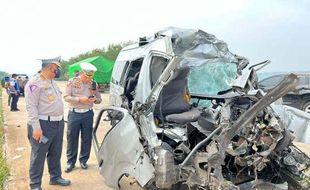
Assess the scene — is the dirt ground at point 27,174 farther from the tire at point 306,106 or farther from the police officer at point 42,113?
the tire at point 306,106

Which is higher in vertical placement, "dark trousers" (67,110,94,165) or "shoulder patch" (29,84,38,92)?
"shoulder patch" (29,84,38,92)

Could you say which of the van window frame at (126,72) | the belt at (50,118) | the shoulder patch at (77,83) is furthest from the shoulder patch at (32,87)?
the van window frame at (126,72)

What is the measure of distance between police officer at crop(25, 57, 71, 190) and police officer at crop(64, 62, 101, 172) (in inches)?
36.2

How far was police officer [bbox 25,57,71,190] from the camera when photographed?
5043 mm

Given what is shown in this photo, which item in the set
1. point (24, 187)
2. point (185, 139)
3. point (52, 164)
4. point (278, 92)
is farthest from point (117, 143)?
point (278, 92)

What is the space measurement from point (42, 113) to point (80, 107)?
4.08 ft

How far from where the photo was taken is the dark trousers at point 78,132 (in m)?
6.38

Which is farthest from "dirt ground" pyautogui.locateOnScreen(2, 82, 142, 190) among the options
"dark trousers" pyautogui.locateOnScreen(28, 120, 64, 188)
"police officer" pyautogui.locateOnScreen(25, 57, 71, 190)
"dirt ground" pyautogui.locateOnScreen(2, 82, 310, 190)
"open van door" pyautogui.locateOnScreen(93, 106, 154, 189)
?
"open van door" pyautogui.locateOnScreen(93, 106, 154, 189)

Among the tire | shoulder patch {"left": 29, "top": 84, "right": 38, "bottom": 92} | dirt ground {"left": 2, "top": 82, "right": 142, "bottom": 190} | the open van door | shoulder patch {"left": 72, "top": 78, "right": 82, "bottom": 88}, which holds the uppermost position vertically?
shoulder patch {"left": 29, "top": 84, "right": 38, "bottom": 92}

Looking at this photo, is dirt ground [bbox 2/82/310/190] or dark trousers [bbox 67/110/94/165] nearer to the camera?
dirt ground [bbox 2/82/310/190]

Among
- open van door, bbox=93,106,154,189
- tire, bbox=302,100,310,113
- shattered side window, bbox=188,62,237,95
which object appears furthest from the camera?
tire, bbox=302,100,310,113

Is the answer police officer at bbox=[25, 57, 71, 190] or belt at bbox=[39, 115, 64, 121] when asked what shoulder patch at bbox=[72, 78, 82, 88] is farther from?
belt at bbox=[39, 115, 64, 121]

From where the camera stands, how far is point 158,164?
13.2ft

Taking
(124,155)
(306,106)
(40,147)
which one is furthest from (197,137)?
(306,106)
